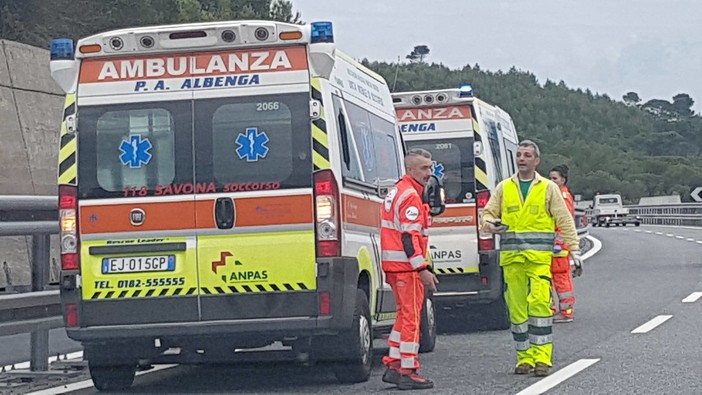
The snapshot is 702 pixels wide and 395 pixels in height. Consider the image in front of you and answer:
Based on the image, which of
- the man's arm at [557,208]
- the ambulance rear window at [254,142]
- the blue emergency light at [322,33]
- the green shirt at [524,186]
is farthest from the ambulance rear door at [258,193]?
the man's arm at [557,208]

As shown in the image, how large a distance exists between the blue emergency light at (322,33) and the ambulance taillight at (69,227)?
1941 mm

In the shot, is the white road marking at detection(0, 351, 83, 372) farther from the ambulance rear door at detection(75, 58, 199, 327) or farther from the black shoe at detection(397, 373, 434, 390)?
the black shoe at detection(397, 373, 434, 390)

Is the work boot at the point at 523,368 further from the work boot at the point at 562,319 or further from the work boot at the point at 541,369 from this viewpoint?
the work boot at the point at 562,319

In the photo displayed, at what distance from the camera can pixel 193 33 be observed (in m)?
9.30

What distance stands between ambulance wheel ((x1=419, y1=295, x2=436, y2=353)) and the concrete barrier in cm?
915

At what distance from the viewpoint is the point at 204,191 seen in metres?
9.20

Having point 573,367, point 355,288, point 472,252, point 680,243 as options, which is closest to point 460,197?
point 472,252

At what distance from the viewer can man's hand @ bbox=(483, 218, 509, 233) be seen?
10.3m

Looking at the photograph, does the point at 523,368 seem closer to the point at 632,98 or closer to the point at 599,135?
the point at 599,135

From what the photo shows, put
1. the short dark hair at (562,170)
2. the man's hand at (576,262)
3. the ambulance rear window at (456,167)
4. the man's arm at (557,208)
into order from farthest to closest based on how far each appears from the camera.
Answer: the short dark hair at (562,170)
the ambulance rear window at (456,167)
the man's hand at (576,262)
the man's arm at (557,208)

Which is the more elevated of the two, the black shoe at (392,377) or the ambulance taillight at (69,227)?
the ambulance taillight at (69,227)

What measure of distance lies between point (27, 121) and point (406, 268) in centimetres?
1238

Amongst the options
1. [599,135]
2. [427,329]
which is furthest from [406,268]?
[599,135]

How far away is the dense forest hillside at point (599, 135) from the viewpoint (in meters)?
134
